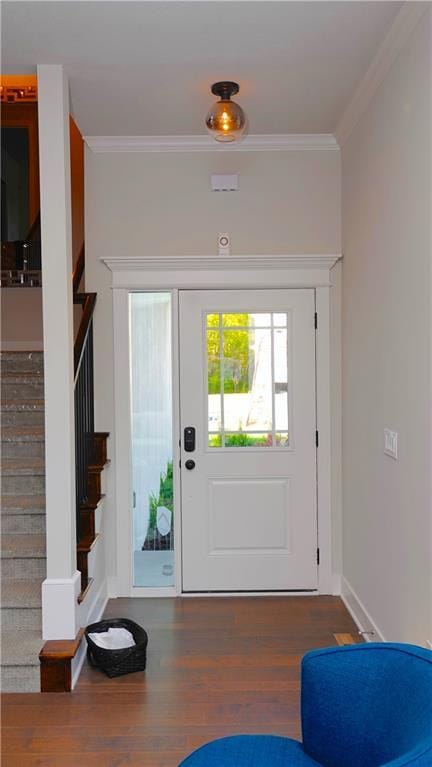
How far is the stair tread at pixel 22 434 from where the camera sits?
12.5 ft

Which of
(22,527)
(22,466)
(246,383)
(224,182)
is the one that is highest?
(224,182)

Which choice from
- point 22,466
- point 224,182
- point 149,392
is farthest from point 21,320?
point 224,182

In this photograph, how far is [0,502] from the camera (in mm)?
3428

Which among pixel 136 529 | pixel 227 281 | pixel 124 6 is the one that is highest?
pixel 124 6

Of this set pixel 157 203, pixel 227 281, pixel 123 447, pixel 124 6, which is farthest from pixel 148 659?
pixel 124 6

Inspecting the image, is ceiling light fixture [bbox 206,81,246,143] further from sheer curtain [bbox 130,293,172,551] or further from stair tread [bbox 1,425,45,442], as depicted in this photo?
stair tread [bbox 1,425,45,442]

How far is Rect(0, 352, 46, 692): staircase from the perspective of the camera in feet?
9.15

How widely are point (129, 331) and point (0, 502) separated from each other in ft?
4.27

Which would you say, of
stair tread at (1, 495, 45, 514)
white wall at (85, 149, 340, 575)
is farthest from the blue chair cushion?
white wall at (85, 149, 340, 575)

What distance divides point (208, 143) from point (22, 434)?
2.19 m

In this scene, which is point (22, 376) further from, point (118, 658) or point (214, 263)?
point (118, 658)

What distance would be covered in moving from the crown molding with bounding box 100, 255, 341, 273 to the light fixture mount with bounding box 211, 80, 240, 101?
3.20ft

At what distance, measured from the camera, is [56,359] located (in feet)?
9.46

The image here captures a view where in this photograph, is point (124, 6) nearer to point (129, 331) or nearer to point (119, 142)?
point (119, 142)
